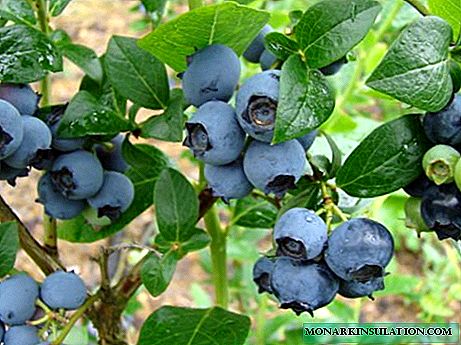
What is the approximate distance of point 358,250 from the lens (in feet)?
2.51

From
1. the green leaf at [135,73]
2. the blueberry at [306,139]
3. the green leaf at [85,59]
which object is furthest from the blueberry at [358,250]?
the green leaf at [85,59]

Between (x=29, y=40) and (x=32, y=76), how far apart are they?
0.18 ft

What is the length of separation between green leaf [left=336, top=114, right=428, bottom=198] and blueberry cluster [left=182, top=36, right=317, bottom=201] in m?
0.06

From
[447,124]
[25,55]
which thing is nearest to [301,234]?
[447,124]

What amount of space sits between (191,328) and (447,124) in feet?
1.54

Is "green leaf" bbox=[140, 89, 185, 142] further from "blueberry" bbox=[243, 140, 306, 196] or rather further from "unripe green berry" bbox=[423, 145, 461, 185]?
"unripe green berry" bbox=[423, 145, 461, 185]

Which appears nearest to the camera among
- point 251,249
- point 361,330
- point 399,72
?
point 399,72

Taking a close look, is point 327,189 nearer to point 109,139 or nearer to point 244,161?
point 244,161

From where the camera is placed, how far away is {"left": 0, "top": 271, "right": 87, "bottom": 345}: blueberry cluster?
0.90m

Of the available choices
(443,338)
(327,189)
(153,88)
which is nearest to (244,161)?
(327,189)

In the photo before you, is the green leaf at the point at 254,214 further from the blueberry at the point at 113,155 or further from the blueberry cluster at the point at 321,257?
the blueberry cluster at the point at 321,257

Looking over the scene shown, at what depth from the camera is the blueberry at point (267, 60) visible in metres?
0.96

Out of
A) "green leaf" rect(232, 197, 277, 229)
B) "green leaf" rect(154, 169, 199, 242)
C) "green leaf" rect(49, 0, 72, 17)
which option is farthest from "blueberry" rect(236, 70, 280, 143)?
"green leaf" rect(232, 197, 277, 229)

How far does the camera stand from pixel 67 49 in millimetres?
1102
